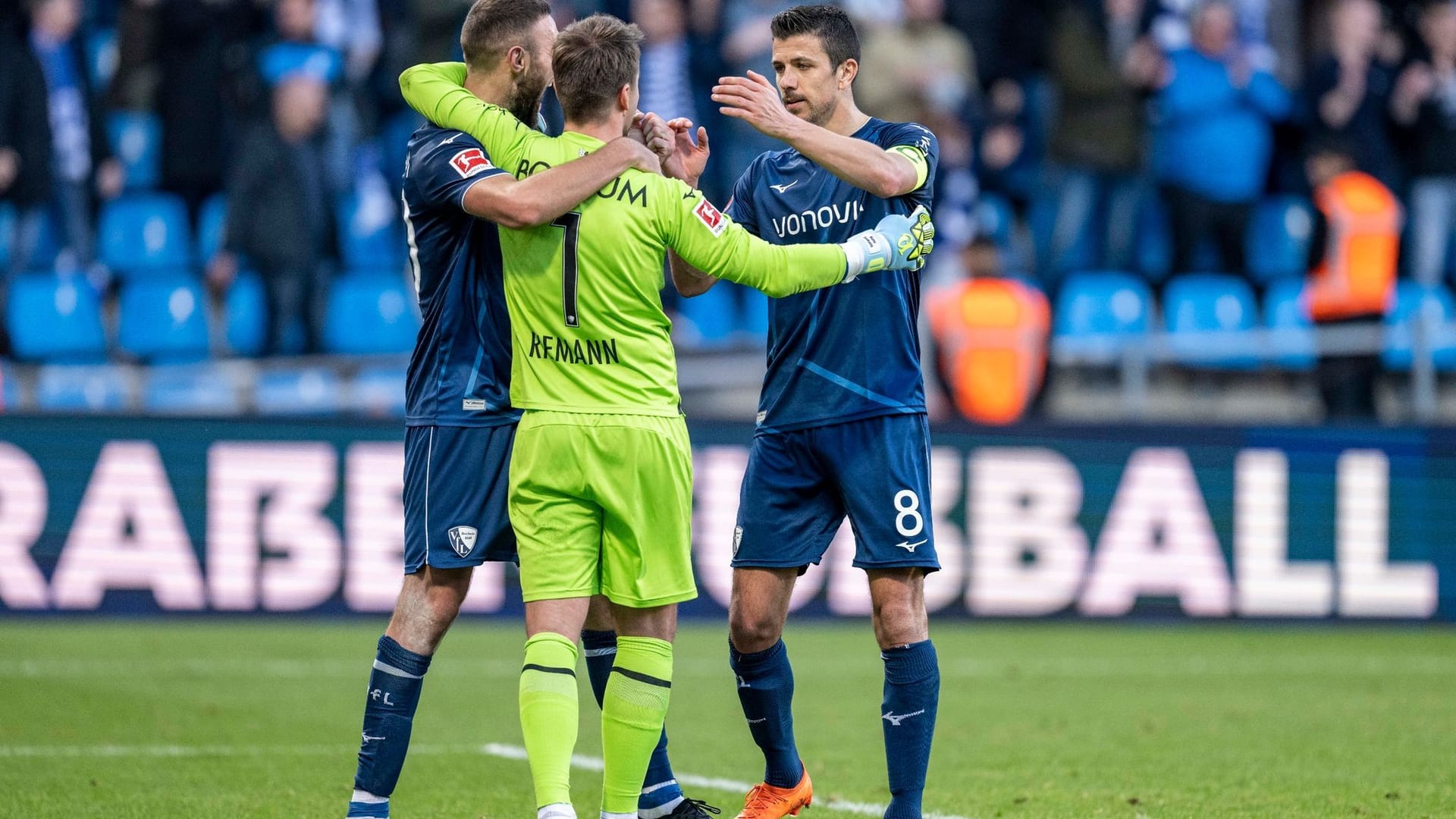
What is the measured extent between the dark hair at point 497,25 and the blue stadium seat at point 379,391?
8172mm

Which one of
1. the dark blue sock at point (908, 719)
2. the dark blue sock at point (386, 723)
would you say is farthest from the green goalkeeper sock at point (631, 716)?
the dark blue sock at point (908, 719)

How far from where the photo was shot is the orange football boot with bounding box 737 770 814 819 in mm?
5645

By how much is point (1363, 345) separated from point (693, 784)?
9256 millimetres

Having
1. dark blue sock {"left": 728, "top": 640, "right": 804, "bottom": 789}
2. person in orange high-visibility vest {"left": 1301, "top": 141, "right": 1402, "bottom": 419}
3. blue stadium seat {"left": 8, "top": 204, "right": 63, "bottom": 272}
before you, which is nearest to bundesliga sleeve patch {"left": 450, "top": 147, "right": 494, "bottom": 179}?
dark blue sock {"left": 728, "top": 640, "right": 804, "bottom": 789}

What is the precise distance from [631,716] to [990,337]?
9668mm

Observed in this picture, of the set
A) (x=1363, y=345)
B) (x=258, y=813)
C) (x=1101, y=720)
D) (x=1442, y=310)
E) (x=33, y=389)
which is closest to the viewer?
(x=258, y=813)

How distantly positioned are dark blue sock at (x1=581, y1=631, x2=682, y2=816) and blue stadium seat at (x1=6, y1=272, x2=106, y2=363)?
359 inches

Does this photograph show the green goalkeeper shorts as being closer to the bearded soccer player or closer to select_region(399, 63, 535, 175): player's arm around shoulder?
the bearded soccer player

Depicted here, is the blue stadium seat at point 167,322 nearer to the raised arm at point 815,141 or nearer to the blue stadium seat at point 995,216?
the blue stadium seat at point 995,216

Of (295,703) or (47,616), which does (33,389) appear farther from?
(295,703)

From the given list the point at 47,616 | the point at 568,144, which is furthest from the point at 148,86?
the point at 568,144

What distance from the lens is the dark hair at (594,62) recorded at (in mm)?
4953

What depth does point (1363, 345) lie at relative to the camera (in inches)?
560

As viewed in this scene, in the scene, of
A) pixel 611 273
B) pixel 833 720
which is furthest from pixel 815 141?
pixel 833 720
